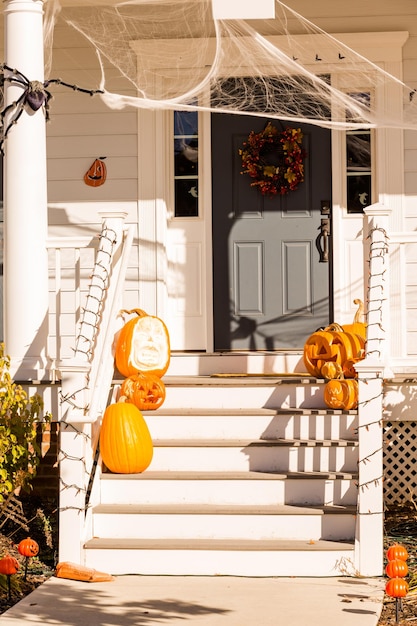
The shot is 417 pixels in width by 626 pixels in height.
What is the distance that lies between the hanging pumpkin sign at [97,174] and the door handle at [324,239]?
200 centimetres

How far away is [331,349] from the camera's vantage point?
24.5 feet

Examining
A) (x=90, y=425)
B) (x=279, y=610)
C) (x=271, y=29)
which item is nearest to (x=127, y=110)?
(x=271, y=29)

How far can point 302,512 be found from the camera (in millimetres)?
6371

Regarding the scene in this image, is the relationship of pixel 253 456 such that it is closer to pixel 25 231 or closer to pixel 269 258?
pixel 25 231

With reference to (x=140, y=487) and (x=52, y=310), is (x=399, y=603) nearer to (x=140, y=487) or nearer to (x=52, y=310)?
(x=140, y=487)

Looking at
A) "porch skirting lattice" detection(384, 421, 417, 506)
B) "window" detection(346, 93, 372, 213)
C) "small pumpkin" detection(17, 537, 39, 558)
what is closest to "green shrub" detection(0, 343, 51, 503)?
"small pumpkin" detection(17, 537, 39, 558)

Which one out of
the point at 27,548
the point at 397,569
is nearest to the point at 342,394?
the point at 397,569

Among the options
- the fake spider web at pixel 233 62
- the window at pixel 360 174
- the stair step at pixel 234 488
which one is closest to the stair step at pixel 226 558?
the stair step at pixel 234 488

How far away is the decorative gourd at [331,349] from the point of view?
7.46 metres

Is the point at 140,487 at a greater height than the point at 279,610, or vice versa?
the point at 140,487

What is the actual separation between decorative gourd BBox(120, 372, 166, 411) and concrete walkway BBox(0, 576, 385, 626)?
1385mm

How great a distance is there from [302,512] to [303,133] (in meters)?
4.27

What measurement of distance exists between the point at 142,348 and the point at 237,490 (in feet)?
4.78

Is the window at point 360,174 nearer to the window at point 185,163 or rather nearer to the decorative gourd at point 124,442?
the window at point 185,163
